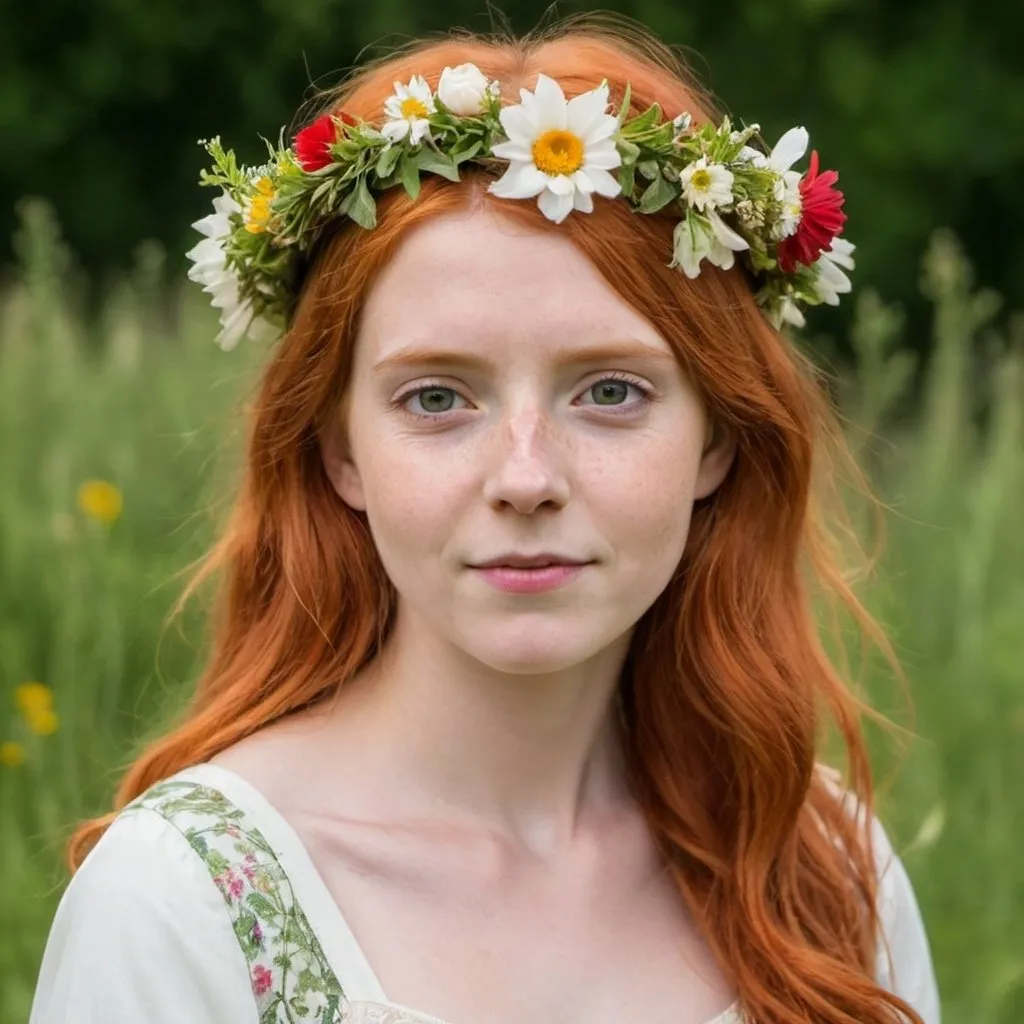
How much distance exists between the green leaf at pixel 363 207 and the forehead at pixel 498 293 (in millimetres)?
65

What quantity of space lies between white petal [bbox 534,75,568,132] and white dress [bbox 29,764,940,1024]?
858mm

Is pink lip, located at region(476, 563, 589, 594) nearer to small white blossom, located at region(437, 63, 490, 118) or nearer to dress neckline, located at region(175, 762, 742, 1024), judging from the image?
dress neckline, located at region(175, 762, 742, 1024)

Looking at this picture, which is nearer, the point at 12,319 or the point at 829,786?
the point at 829,786

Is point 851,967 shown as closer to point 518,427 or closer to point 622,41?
point 518,427

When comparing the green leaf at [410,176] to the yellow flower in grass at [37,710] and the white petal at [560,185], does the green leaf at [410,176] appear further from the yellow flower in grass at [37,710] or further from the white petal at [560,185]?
the yellow flower in grass at [37,710]

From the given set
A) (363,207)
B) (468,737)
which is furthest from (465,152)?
(468,737)

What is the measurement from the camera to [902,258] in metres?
12.7

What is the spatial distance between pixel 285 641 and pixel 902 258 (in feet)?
35.7

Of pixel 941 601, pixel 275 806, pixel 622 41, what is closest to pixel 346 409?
pixel 275 806

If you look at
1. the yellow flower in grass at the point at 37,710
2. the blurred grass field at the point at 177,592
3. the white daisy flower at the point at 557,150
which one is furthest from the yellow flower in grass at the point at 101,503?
the white daisy flower at the point at 557,150

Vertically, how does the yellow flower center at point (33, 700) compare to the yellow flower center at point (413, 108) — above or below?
below

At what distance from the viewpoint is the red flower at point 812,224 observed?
7.74ft

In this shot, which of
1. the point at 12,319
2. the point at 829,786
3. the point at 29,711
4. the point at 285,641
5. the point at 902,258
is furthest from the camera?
the point at 902,258

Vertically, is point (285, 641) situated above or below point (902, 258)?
below
